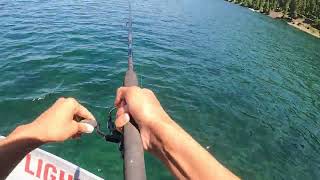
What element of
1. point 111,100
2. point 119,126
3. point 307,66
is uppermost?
point 119,126

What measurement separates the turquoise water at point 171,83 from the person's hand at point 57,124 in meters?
9.00

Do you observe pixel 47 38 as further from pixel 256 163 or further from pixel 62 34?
pixel 256 163

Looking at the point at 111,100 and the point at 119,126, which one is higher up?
the point at 119,126

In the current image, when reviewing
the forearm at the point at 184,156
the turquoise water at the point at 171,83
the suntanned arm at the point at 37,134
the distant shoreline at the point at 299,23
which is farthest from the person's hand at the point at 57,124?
the distant shoreline at the point at 299,23

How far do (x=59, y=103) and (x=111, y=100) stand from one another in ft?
44.6

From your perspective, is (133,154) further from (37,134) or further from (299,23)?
(299,23)

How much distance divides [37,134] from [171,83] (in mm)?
17893

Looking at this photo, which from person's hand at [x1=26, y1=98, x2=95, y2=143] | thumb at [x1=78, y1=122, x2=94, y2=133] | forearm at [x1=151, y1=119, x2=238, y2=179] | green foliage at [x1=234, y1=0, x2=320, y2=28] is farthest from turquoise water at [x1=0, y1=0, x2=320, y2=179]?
green foliage at [x1=234, y1=0, x2=320, y2=28]

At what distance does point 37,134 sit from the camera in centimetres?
290

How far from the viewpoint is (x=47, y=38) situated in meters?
25.8

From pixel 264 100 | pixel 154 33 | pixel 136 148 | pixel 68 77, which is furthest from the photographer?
pixel 154 33

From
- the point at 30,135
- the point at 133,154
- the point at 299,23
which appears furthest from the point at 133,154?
the point at 299,23

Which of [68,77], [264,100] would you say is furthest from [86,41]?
[264,100]

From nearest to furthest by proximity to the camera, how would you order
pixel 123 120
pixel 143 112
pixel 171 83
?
pixel 143 112
pixel 123 120
pixel 171 83
